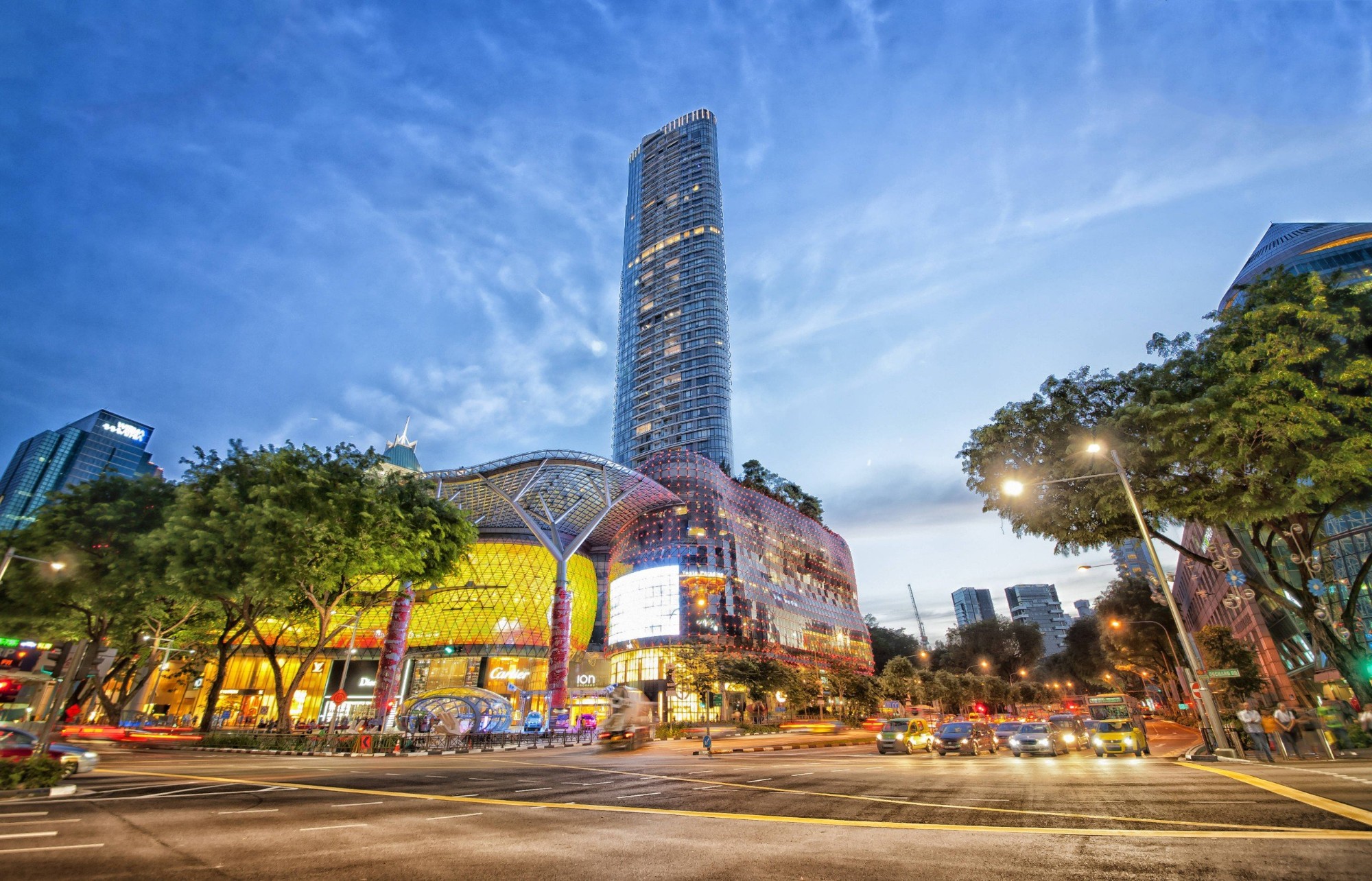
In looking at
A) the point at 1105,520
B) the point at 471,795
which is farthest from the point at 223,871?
the point at 1105,520

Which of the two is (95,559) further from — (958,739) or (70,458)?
(70,458)

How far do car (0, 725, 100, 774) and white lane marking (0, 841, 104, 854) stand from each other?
34.7 feet

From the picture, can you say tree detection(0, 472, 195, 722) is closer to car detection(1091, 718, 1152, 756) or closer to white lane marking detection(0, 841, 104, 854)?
white lane marking detection(0, 841, 104, 854)

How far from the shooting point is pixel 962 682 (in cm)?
9569

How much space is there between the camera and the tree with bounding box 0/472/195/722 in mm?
29641

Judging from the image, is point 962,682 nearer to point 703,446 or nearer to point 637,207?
point 703,446

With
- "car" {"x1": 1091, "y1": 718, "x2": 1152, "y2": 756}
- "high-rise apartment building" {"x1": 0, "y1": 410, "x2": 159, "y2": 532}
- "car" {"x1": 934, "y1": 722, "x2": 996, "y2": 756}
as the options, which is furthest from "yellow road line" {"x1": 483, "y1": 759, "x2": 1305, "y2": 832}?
"high-rise apartment building" {"x1": 0, "y1": 410, "x2": 159, "y2": 532}

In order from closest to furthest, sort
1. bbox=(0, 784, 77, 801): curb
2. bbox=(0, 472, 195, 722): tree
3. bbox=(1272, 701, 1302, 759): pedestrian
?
bbox=(0, 784, 77, 801): curb, bbox=(1272, 701, 1302, 759): pedestrian, bbox=(0, 472, 195, 722): tree

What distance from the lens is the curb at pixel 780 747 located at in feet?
113

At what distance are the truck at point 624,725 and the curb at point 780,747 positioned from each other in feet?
14.4

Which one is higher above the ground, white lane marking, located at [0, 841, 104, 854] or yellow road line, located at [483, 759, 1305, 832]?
white lane marking, located at [0, 841, 104, 854]

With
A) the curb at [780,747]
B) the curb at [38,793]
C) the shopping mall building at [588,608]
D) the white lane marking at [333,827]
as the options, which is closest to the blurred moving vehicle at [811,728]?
the shopping mall building at [588,608]

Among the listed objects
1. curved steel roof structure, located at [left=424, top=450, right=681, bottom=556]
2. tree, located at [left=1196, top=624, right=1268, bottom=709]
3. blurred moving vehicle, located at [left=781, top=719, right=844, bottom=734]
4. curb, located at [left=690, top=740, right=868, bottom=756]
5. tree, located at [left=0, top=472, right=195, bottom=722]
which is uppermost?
curved steel roof structure, located at [left=424, top=450, right=681, bottom=556]

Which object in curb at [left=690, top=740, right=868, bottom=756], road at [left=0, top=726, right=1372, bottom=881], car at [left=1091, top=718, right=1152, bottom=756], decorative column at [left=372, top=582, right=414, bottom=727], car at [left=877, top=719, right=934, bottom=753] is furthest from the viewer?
decorative column at [left=372, top=582, right=414, bottom=727]
